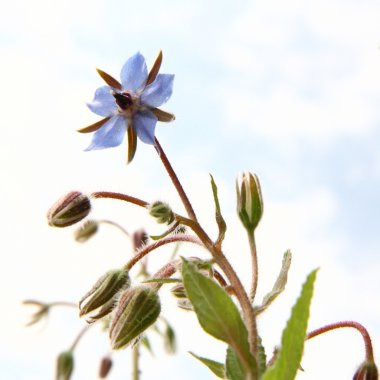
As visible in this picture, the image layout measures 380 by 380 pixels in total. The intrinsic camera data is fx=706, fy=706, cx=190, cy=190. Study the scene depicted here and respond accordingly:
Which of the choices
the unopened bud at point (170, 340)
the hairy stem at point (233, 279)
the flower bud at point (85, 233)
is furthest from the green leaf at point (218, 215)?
the unopened bud at point (170, 340)

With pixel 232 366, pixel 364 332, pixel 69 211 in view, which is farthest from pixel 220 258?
pixel 69 211

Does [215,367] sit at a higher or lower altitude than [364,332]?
lower

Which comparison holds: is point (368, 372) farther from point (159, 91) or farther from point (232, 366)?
point (159, 91)

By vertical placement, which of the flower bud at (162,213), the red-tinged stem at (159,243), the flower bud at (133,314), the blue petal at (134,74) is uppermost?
the blue petal at (134,74)

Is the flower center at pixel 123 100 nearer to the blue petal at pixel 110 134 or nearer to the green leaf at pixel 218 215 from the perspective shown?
the blue petal at pixel 110 134

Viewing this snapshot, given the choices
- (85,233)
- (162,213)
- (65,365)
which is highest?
(85,233)

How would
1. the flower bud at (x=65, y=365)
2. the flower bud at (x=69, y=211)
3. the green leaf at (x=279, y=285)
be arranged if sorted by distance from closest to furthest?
the green leaf at (x=279, y=285)
the flower bud at (x=69, y=211)
the flower bud at (x=65, y=365)

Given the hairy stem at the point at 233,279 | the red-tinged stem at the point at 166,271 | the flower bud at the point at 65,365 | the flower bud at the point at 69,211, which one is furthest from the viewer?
the flower bud at the point at 65,365
